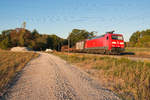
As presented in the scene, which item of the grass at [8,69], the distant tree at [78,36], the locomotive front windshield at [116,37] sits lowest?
the grass at [8,69]

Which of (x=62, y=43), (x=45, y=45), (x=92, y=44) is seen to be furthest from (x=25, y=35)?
(x=92, y=44)

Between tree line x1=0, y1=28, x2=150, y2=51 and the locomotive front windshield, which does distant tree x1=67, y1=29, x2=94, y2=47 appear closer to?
tree line x1=0, y1=28, x2=150, y2=51

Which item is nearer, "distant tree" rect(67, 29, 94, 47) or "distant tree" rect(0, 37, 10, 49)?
"distant tree" rect(0, 37, 10, 49)

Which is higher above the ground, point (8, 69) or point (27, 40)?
point (27, 40)

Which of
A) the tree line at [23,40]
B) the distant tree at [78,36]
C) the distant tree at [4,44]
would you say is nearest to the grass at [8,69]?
the tree line at [23,40]

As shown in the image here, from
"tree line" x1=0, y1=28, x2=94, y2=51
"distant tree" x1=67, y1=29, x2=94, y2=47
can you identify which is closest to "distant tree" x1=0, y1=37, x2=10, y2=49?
"tree line" x1=0, y1=28, x2=94, y2=51

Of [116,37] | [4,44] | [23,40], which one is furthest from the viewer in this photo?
[23,40]

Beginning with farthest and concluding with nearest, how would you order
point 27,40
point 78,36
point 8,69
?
point 78,36 → point 27,40 → point 8,69

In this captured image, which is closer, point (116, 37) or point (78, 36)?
point (116, 37)

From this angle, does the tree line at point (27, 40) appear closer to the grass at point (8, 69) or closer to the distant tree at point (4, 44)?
the distant tree at point (4, 44)

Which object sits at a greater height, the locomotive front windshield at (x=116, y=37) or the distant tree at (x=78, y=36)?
the distant tree at (x=78, y=36)

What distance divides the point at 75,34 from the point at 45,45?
23022mm

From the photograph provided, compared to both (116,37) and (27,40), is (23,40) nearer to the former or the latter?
(27,40)

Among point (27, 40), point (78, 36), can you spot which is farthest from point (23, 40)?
point (78, 36)
